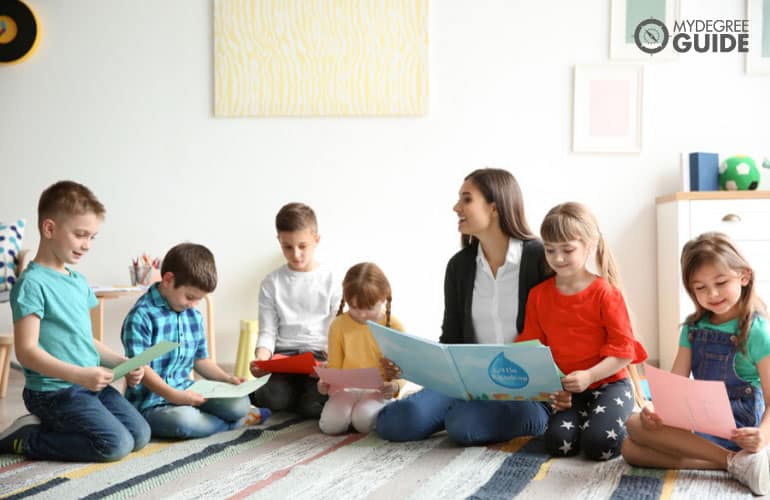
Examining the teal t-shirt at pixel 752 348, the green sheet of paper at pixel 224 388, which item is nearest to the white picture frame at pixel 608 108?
the teal t-shirt at pixel 752 348

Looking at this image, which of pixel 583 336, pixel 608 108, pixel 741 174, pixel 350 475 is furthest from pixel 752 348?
pixel 608 108

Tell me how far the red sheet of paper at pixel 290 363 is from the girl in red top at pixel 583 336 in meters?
0.67

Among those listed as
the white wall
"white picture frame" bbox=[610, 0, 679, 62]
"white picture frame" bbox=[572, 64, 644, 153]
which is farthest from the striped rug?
"white picture frame" bbox=[610, 0, 679, 62]

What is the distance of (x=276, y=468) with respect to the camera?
1.75 metres

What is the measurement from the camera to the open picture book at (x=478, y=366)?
5.63 ft

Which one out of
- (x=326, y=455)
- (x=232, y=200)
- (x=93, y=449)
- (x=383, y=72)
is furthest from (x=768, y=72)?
(x=93, y=449)

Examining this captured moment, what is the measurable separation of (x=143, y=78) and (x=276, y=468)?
7.87 ft

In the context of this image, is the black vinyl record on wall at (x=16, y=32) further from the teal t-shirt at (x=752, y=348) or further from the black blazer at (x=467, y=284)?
the teal t-shirt at (x=752, y=348)

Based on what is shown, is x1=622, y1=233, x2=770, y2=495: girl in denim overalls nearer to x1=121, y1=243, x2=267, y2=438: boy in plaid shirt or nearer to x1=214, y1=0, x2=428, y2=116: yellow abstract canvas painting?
x1=121, y1=243, x2=267, y2=438: boy in plaid shirt

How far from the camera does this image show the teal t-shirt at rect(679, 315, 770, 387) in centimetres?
165

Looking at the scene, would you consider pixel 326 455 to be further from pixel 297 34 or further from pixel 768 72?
pixel 768 72

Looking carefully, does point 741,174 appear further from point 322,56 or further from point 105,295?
point 105,295

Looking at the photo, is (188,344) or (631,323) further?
(188,344)

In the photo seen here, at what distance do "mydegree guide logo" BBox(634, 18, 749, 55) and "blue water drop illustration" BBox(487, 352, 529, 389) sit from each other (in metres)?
2.13
